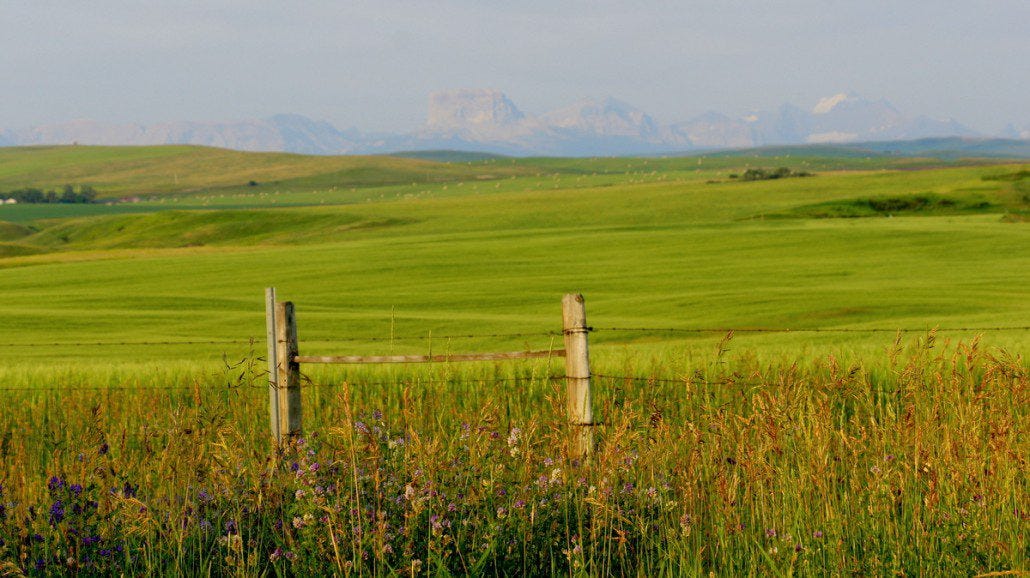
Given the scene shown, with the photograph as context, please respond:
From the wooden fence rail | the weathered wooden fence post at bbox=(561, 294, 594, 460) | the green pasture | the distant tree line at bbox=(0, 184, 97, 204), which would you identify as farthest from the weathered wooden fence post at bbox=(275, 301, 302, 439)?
the distant tree line at bbox=(0, 184, 97, 204)

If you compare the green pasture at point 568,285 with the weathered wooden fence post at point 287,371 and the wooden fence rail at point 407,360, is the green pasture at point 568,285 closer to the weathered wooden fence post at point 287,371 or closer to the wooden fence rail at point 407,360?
the wooden fence rail at point 407,360

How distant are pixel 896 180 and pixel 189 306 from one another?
229 feet

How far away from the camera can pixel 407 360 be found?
26.6ft

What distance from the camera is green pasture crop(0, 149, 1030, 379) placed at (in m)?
22.8

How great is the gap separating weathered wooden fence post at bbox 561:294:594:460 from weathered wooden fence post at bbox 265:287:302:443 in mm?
2048

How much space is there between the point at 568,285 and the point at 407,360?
Result: 27374 mm

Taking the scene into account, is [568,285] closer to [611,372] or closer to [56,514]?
[611,372]

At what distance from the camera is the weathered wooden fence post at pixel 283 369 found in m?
8.10

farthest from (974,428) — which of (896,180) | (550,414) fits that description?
(896,180)

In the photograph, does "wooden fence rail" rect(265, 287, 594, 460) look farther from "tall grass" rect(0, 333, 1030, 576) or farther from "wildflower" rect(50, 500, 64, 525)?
"wildflower" rect(50, 500, 64, 525)

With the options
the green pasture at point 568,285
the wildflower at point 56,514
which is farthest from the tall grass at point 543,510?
the green pasture at point 568,285

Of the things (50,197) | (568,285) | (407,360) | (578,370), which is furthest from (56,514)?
(50,197)

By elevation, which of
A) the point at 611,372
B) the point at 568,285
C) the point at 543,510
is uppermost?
the point at 543,510

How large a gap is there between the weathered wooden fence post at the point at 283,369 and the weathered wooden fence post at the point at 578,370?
80.6 inches
